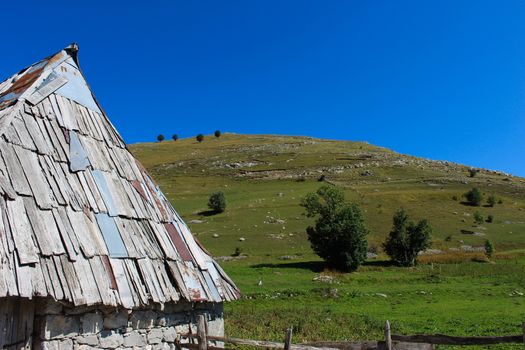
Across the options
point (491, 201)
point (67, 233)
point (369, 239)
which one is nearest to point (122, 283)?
point (67, 233)

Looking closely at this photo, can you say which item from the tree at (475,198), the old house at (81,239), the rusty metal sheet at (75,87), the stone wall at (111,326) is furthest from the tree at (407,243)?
the rusty metal sheet at (75,87)

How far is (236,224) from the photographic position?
5275 cm

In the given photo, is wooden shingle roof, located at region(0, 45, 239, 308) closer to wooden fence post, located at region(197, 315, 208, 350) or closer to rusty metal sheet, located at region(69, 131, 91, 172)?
rusty metal sheet, located at region(69, 131, 91, 172)

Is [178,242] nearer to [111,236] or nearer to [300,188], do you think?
[111,236]

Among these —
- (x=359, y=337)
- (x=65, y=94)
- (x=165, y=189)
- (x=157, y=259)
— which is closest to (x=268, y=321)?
(x=359, y=337)

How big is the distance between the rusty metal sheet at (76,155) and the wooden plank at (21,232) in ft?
5.29

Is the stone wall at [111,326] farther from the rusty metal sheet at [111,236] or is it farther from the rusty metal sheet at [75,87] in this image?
the rusty metal sheet at [75,87]

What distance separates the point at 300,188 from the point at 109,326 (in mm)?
70515

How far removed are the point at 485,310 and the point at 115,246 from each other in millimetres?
21566

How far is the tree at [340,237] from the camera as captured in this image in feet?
123

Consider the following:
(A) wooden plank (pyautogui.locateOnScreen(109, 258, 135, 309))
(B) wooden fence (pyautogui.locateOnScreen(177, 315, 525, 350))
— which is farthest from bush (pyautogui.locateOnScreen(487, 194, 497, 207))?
(A) wooden plank (pyautogui.locateOnScreen(109, 258, 135, 309))

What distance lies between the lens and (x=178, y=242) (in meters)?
9.32

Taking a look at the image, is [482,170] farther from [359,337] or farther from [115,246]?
[115,246]

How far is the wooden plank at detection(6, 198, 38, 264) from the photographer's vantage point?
639 cm
